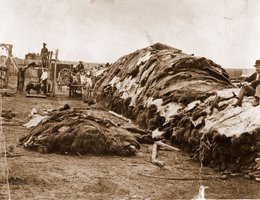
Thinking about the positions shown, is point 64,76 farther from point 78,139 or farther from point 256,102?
point 256,102

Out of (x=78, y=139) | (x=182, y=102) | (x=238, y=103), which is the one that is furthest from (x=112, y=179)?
(x=182, y=102)

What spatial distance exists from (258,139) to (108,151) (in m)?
2.96

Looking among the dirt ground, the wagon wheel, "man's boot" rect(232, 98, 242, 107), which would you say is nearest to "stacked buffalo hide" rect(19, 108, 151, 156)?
the dirt ground

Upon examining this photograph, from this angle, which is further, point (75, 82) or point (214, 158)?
point (75, 82)

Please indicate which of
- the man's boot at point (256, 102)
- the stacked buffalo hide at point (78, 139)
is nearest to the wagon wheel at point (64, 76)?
the stacked buffalo hide at point (78, 139)

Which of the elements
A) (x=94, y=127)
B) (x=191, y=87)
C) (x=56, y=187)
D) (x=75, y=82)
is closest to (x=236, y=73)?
(x=75, y=82)

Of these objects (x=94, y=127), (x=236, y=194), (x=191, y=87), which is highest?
(x=191, y=87)

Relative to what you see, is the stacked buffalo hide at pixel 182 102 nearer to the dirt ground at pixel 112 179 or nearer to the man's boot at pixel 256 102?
the man's boot at pixel 256 102

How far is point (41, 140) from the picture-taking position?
850 cm

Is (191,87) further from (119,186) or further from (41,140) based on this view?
(119,186)

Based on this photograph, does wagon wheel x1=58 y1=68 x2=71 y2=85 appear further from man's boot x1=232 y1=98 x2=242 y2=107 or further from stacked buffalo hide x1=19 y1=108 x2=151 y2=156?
man's boot x1=232 y1=98 x2=242 y2=107

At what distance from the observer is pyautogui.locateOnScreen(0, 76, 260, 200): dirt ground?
19.4 ft

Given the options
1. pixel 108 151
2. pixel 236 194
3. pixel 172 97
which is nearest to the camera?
pixel 236 194

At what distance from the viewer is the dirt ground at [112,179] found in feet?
19.4
